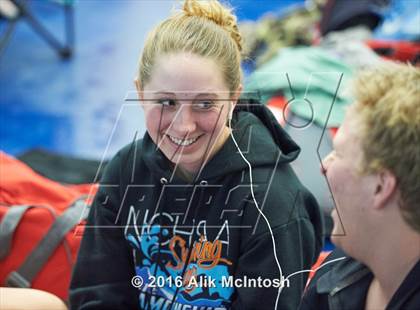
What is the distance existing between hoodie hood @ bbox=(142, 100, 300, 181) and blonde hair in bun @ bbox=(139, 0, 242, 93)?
0.05 m

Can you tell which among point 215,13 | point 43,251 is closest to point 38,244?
point 43,251

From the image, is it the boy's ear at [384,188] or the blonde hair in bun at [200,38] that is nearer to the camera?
the boy's ear at [384,188]

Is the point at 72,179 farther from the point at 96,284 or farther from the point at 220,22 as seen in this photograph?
the point at 220,22

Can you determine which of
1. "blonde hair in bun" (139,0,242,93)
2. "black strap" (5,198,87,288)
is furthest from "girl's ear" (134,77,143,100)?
"black strap" (5,198,87,288)

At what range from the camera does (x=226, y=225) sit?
2.20 ft

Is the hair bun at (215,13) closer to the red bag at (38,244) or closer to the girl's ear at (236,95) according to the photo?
the girl's ear at (236,95)

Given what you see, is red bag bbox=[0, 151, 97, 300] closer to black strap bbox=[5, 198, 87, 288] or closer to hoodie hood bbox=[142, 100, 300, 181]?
black strap bbox=[5, 198, 87, 288]

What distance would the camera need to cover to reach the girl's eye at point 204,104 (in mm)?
631

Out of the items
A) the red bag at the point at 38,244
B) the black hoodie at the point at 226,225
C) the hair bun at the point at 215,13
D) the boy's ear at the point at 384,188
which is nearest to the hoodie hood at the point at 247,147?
the black hoodie at the point at 226,225

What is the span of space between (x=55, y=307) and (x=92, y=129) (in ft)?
4.06

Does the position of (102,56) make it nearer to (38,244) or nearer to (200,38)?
(38,244)

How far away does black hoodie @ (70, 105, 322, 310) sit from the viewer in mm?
666

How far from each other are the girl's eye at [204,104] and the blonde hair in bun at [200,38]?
5cm

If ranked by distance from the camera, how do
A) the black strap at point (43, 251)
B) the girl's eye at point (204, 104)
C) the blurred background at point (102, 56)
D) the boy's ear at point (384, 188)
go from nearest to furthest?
the boy's ear at point (384, 188)
the girl's eye at point (204, 104)
the black strap at point (43, 251)
the blurred background at point (102, 56)
